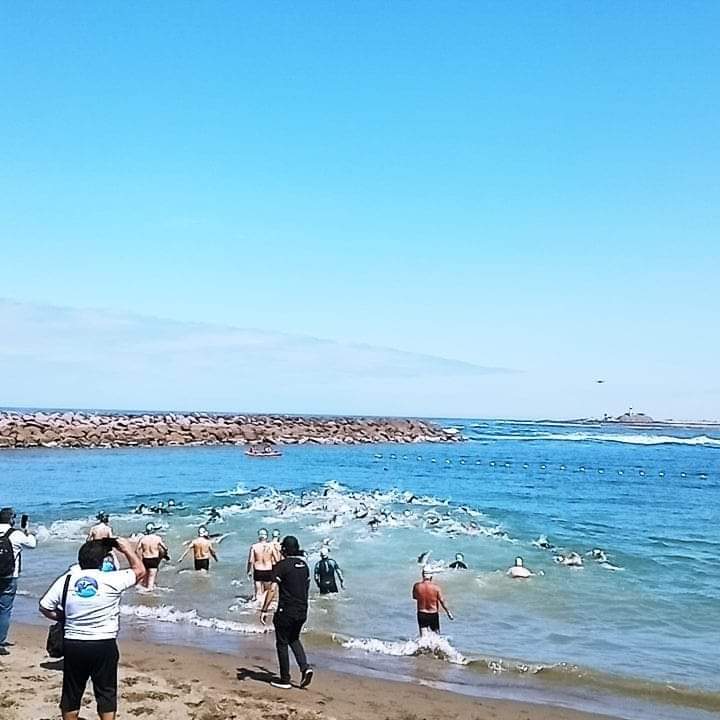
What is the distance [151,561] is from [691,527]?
813 inches

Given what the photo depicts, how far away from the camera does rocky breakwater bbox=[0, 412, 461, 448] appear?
195ft

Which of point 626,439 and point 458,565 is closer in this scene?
point 458,565

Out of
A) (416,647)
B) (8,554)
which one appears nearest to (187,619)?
(416,647)

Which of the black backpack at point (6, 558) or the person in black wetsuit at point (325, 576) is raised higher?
the black backpack at point (6, 558)

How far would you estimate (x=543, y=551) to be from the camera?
2264cm

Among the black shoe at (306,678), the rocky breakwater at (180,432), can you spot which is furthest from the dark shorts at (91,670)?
the rocky breakwater at (180,432)

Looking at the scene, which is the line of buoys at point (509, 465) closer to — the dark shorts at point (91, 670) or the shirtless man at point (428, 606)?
the shirtless man at point (428, 606)

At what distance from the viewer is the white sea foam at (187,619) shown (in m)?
13.5

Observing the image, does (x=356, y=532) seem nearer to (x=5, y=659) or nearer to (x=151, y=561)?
(x=151, y=561)

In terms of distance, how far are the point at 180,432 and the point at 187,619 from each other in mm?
54829

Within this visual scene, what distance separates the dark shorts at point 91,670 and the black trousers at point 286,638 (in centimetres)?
305

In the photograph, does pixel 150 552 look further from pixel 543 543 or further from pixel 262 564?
pixel 543 543

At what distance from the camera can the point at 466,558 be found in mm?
21406

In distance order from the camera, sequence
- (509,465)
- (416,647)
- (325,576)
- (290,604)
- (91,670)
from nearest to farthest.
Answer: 1. (91,670)
2. (290,604)
3. (416,647)
4. (325,576)
5. (509,465)
